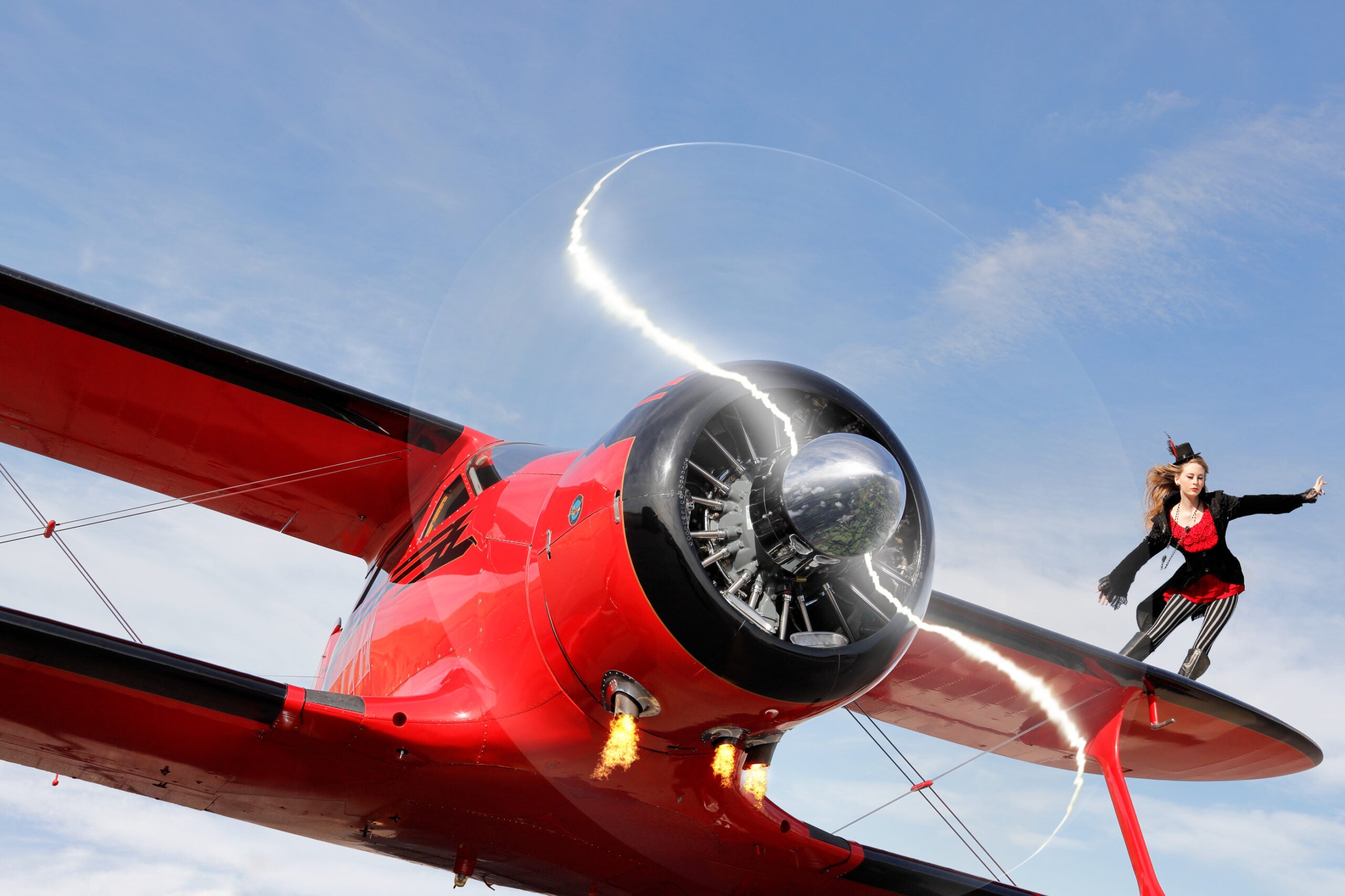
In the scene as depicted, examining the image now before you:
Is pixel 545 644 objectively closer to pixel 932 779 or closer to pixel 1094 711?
pixel 932 779

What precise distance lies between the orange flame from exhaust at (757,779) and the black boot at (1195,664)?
429cm

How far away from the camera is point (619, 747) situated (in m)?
4.80

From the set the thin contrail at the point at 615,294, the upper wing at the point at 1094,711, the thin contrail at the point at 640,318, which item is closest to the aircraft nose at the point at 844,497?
the thin contrail at the point at 640,318

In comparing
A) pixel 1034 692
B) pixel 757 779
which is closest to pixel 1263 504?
pixel 1034 692

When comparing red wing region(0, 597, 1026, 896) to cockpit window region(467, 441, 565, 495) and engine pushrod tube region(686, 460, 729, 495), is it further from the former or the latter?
engine pushrod tube region(686, 460, 729, 495)

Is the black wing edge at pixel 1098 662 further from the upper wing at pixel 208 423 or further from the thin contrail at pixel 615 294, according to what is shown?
the upper wing at pixel 208 423

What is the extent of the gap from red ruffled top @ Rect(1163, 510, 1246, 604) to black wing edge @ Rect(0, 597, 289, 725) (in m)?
5.15

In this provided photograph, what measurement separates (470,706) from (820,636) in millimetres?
1969

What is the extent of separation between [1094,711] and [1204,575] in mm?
1156

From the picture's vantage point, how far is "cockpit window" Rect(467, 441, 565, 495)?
533 centimetres

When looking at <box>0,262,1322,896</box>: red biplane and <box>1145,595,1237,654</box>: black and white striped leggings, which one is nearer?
<box>0,262,1322,896</box>: red biplane

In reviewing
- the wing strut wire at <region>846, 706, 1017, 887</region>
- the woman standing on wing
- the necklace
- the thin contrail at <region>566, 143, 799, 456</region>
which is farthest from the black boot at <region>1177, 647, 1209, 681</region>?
the thin contrail at <region>566, 143, 799, 456</region>

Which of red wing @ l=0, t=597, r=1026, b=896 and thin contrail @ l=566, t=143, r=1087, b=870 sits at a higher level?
thin contrail @ l=566, t=143, r=1087, b=870

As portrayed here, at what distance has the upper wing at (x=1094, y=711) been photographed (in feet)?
21.5
